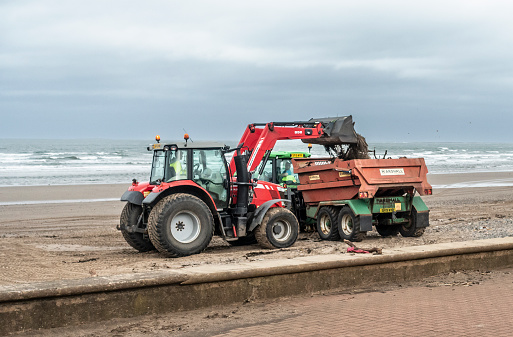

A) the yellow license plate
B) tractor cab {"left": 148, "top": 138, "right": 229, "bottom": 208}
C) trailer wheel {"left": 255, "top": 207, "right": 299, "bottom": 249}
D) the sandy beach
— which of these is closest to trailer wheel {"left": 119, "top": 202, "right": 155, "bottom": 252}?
the sandy beach

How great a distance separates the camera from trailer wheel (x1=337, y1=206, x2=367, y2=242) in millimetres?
12250

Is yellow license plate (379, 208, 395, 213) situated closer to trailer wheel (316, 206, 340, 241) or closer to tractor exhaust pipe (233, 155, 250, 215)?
trailer wheel (316, 206, 340, 241)

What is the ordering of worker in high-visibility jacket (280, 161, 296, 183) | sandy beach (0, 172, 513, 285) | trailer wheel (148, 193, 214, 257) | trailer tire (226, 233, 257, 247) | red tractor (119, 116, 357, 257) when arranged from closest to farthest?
sandy beach (0, 172, 513, 285), trailer wheel (148, 193, 214, 257), red tractor (119, 116, 357, 257), trailer tire (226, 233, 257, 247), worker in high-visibility jacket (280, 161, 296, 183)

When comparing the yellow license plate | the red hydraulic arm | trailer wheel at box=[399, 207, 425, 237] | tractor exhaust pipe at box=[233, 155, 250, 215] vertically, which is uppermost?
the red hydraulic arm

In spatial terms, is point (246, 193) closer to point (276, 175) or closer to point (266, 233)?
A: point (266, 233)

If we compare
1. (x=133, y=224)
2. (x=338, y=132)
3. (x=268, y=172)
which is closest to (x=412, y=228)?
(x=338, y=132)

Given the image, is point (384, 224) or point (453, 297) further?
point (384, 224)

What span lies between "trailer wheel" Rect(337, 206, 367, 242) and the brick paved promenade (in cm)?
443

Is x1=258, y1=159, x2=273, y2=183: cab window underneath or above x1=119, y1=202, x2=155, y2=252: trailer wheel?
above

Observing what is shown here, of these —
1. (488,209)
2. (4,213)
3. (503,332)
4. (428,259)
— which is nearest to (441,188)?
(488,209)

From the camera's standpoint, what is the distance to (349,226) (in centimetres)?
1266

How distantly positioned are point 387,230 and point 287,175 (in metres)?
2.66

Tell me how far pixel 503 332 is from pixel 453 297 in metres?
1.54

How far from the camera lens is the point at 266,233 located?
1136 centimetres
